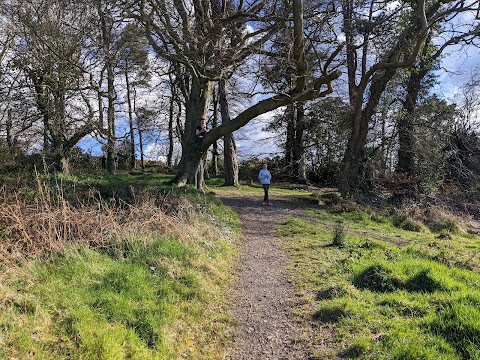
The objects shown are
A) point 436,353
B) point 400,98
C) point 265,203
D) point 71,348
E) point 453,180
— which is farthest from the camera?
point 400,98

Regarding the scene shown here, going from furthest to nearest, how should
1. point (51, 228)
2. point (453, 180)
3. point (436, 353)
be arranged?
point (453, 180) → point (51, 228) → point (436, 353)

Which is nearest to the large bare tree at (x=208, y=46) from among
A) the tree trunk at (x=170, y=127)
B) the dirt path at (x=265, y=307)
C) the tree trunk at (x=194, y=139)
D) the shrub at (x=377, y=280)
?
the tree trunk at (x=194, y=139)

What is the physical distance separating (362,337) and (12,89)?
14.0 metres

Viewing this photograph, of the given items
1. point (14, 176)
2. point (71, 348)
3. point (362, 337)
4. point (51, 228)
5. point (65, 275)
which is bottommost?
point (362, 337)

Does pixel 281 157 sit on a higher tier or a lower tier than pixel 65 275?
higher

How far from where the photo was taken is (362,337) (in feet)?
13.9

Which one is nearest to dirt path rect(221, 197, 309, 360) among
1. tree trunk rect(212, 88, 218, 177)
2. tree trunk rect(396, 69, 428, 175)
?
tree trunk rect(396, 69, 428, 175)

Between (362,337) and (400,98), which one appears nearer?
(362,337)

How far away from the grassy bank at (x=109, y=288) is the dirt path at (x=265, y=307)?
0.29 m

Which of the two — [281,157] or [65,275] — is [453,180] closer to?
[281,157]

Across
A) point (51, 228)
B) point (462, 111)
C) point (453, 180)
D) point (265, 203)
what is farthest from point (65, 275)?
point (462, 111)

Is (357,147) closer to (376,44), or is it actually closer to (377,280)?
(376,44)

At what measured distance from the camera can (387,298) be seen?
5.16 m

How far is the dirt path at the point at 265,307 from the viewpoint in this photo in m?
4.37
